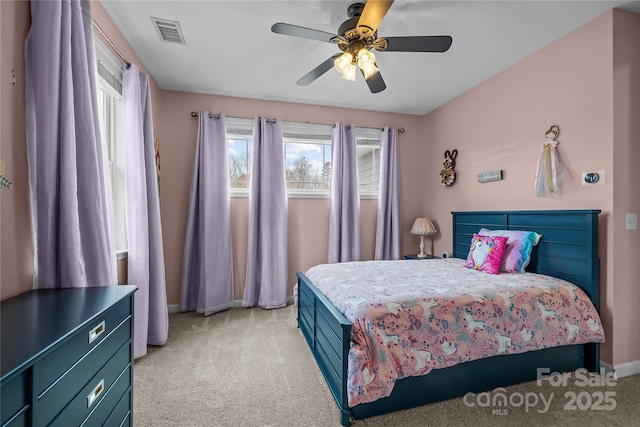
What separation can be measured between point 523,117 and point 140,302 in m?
3.85

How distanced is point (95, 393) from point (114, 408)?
0.75 ft

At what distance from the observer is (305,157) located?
4.12 m

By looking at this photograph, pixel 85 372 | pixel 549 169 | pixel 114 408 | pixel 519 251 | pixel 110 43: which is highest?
pixel 110 43

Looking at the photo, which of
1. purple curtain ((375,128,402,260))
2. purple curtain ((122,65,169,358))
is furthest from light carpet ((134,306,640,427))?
purple curtain ((375,128,402,260))

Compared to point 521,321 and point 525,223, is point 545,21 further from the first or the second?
point 521,321

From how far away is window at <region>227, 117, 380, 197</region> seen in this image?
386cm

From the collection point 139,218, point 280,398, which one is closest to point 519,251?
point 280,398

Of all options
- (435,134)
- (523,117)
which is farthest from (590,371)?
(435,134)

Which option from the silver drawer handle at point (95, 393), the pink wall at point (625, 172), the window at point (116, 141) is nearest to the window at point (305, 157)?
the window at point (116, 141)

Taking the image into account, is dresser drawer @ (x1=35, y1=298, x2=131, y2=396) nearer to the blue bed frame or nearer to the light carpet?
the light carpet

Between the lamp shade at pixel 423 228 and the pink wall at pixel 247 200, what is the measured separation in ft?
1.11

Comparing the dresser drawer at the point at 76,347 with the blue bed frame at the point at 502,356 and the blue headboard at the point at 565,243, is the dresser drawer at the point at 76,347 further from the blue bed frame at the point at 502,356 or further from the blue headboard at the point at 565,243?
the blue headboard at the point at 565,243

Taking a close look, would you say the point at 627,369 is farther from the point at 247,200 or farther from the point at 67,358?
the point at 247,200

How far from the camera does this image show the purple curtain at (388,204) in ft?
13.5
